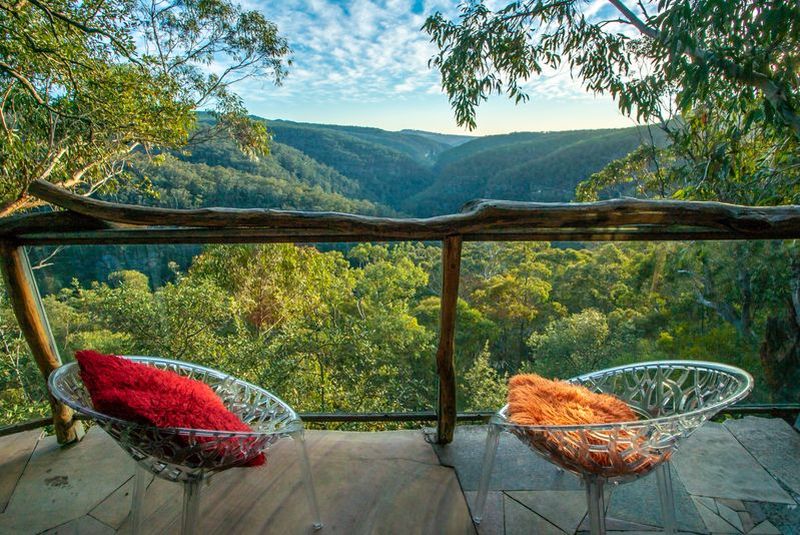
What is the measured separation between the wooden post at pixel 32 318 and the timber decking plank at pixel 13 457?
4.7 inches

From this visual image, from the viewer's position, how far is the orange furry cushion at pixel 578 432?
982 millimetres

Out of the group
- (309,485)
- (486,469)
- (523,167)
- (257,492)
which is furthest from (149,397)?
(523,167)

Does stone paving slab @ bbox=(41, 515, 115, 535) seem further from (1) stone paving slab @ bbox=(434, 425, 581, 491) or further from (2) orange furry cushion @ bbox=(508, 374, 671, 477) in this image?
(2) orange furry cushion @ bbox=(508, 374, 671, 477)

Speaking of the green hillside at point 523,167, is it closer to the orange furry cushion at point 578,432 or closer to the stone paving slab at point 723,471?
the stone paving slab at point 723,471

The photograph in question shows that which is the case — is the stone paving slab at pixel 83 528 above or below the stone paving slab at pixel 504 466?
below

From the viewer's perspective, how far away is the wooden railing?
4.60 feet

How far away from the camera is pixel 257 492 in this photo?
149cm

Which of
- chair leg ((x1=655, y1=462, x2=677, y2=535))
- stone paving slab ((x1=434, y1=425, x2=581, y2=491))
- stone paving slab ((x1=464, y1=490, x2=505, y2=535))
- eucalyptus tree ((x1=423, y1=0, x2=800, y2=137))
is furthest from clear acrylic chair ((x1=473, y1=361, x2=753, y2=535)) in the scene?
eucalyptus tree ((x1=423, y1=0, x2=800, y2=137))

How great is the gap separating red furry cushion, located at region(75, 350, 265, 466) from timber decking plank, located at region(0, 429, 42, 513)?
2.75 feet

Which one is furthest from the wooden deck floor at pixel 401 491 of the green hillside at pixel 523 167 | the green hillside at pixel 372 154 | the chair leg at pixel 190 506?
the green hillside at pixel 372 154

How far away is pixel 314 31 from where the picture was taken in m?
13.2

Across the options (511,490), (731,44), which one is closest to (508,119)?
(731,44)

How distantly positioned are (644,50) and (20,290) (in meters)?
5.88

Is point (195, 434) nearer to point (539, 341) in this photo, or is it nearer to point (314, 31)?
point (539, 341)
